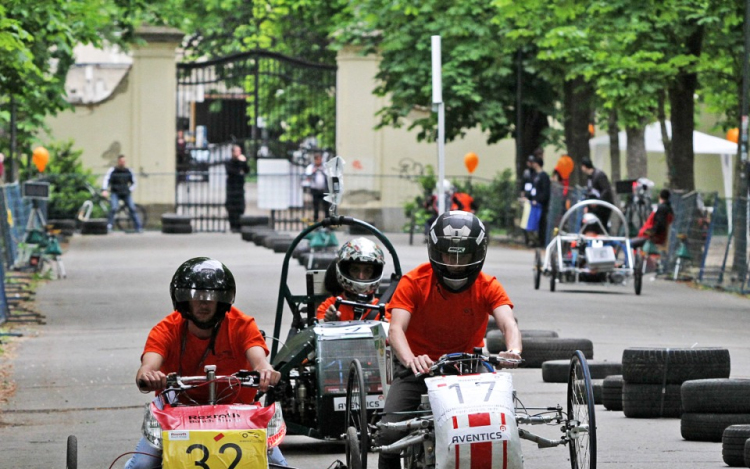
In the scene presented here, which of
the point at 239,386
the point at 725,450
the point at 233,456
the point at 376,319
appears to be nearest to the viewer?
the point at 233,456

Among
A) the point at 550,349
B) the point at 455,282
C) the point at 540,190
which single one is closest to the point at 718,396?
the point at 455,282

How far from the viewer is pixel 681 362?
35.7ft

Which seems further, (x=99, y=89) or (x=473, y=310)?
(x=99, y=89)

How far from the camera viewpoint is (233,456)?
654 centimetres

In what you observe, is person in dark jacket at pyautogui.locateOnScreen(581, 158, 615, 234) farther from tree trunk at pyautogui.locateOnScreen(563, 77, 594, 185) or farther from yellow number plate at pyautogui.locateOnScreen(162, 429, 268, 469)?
yellow number plate at pyautogui.locateOnScreen(162, 429, 268, 469)

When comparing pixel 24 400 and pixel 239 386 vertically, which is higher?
pixel 239 386

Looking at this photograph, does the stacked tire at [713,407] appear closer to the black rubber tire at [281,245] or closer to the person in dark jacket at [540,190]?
the black rubber tire at [281,245]

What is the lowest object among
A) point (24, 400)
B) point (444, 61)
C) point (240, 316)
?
point (24, 400)

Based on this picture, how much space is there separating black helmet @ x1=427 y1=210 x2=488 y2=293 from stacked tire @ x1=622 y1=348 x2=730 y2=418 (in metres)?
3.74

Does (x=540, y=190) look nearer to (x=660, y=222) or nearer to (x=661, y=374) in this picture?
(x=660, y=222)

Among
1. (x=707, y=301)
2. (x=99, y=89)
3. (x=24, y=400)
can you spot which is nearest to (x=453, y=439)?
(x=24, y=400)

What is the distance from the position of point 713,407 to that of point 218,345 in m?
3.99

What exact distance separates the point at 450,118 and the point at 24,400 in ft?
83.0

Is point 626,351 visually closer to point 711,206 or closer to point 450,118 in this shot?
point 711,206
